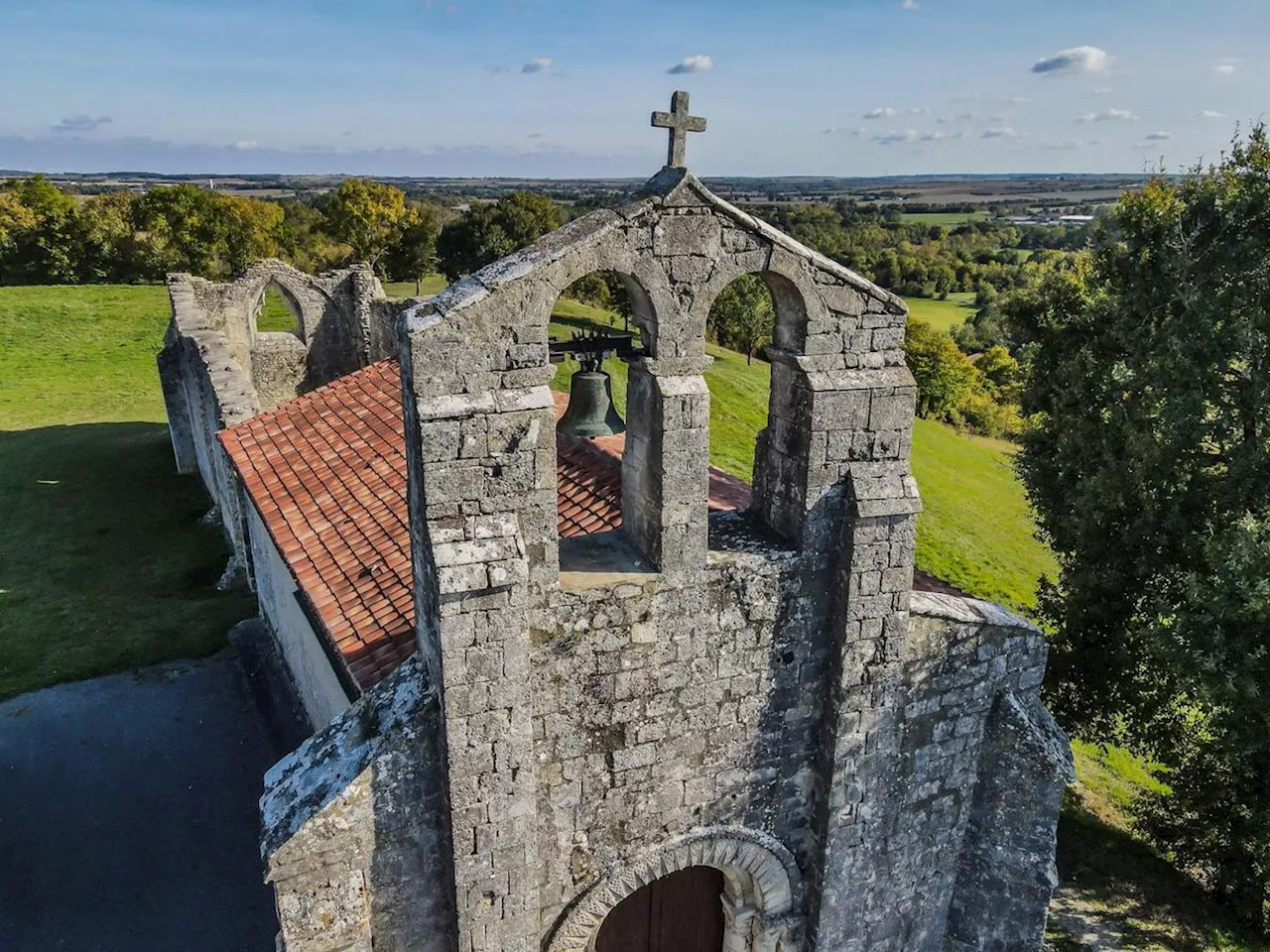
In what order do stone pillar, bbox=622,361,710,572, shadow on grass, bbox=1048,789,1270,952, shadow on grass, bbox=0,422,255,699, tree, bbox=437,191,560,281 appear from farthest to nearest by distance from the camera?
1. tree, bbox=437,191,560,281
2. shadow on grass, bbox=0,422,255,699
3. shadow on grass, bbox=1048,789,1270,952
4. stone pillar, bbox=622,361,710,572

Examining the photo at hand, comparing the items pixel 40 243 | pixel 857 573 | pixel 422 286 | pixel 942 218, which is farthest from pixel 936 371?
pixel 942 218

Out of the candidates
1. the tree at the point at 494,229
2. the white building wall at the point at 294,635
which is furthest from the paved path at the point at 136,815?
the tree at the point at 494,229

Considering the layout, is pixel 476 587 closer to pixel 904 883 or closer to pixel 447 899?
pixel 447 899

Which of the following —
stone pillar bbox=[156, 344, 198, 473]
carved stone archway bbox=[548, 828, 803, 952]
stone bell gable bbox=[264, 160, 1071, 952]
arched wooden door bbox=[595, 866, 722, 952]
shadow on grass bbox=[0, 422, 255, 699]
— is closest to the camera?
stone bell gable bbox=[264, 160, 1071, 952]

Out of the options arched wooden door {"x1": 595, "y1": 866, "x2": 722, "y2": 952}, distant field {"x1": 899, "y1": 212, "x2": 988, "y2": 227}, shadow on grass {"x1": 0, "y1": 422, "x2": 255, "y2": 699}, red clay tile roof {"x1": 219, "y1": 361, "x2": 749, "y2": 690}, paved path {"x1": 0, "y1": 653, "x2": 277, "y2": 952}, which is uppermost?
distant field {"x1": 899, "y1": 212, "x2": 988, "y2": 227}

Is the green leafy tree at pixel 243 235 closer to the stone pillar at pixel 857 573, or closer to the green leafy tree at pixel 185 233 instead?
the green leafy tree at pixel 185 233

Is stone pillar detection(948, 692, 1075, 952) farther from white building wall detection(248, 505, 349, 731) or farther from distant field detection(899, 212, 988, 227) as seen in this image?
distant field detection(899, 212, 988, 227)

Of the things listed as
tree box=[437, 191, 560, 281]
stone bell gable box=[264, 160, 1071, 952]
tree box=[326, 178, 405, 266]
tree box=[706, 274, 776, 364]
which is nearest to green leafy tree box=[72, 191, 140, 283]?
tree box=[326, 178, 405, 266]
